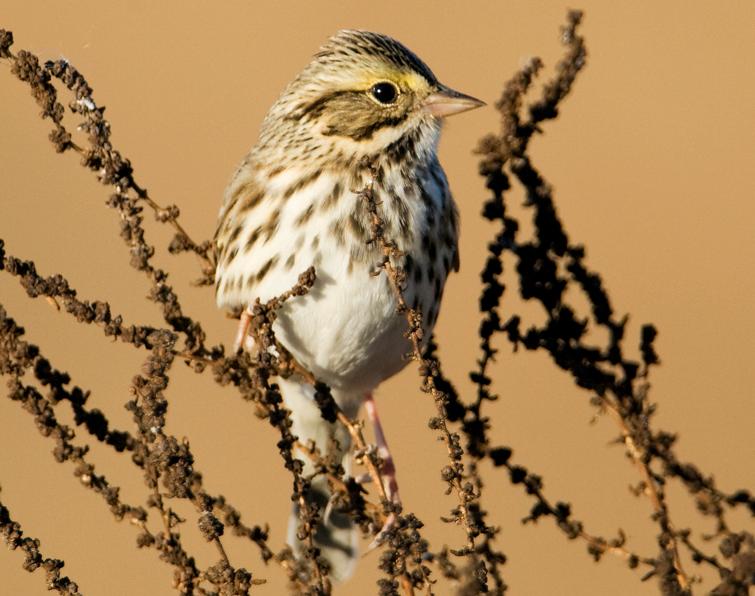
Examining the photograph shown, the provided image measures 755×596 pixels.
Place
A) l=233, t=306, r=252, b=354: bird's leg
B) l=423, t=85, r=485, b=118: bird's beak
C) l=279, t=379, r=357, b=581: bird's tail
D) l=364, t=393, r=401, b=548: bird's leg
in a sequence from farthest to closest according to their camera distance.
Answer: l=279, t=379, r=357, b=581: bird's tail < l=364, t=393, r=401, b=548: bird's leg < l=423, t=85, r=485, b=118: bird's beak < l=233, t=306, r=252, b=354: bird's leg

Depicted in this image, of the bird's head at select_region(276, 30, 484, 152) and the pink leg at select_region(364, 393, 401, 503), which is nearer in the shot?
the bird's head at select_region(276, 30, 484, 152)

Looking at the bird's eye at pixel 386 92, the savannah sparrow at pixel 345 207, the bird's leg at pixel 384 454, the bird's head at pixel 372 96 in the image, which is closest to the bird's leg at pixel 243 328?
the savannah sparrow at pixel 345 207

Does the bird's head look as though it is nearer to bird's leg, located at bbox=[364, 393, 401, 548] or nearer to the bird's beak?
the bird's beak

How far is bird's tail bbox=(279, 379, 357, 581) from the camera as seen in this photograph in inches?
174

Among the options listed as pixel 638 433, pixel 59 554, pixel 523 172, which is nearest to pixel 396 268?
pixel 523 172

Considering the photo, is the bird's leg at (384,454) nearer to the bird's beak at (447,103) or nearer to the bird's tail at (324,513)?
the bird's tail at (324,513)

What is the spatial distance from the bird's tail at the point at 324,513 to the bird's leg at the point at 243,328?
640 mm

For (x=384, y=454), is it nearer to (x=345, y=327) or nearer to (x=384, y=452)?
(x=384, y=452)

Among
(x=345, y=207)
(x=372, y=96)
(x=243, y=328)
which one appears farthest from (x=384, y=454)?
(x=372, y=96)

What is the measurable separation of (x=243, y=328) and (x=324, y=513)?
43.4 inches

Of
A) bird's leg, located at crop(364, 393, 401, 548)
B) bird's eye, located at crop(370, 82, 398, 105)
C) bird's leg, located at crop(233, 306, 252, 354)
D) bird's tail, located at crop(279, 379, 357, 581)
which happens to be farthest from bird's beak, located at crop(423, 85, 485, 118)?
bird's tail, located at crop(279, 379, 357, 581)

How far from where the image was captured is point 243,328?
3.73 meters

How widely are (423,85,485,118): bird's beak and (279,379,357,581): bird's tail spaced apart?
113 centimetres

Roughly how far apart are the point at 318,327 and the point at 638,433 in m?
1.37
